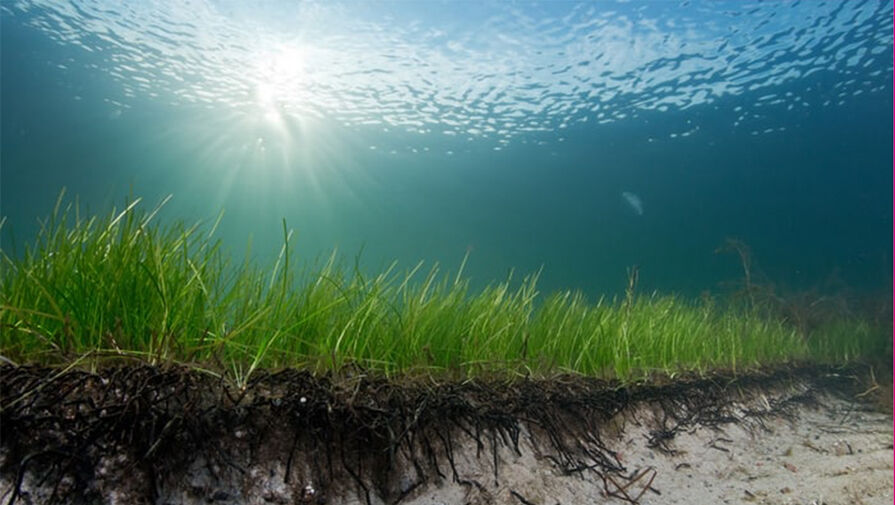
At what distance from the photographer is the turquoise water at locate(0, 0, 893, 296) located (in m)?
18.7

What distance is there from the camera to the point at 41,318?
208 cm

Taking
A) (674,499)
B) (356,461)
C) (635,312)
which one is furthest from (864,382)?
(356,461)

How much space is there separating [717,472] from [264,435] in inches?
126

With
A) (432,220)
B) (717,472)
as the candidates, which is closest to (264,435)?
(717,472)

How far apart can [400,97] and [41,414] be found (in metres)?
27.6

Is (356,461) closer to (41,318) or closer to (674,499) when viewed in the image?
(41,318)

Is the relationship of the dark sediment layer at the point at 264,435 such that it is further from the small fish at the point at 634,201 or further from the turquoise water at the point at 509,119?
the small fish at the point at 634,201

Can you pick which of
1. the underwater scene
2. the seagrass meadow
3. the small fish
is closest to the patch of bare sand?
the underwater scene

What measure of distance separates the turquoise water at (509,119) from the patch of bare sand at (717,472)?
1.53 m

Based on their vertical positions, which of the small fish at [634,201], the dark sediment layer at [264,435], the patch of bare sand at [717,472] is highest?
the dark sediment layer at [264,435]

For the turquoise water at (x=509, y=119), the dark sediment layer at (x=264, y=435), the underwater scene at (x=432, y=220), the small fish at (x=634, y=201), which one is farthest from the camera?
the small fish at (x=634, y=201)

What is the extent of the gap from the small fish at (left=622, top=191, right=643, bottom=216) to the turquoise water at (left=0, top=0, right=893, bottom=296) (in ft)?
2.50

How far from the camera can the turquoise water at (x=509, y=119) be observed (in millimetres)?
18688

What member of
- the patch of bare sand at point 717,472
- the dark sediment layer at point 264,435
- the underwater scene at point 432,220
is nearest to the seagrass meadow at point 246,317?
the underwater scene at point 432,220
